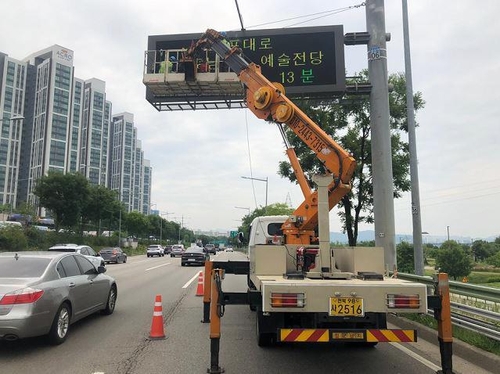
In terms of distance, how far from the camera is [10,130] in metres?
97.8

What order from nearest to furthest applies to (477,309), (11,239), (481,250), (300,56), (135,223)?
(477,309)
(300,56)
(11,239)
(135,223)
(481,250)

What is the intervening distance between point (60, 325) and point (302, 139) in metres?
5.89

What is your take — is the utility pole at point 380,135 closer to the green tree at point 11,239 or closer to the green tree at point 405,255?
the green tree at point 405,255

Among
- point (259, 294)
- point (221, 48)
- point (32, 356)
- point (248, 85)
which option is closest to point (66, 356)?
point (32, 356)

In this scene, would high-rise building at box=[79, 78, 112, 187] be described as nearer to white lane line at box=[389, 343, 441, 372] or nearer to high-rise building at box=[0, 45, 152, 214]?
high-rise building at box=[0, 45, 152, 214]

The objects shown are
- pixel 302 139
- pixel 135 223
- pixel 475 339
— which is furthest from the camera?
pixel 135 223

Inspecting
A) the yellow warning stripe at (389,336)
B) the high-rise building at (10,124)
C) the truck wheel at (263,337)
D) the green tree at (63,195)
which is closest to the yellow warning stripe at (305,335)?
the yellow warning stripe at (389,336)

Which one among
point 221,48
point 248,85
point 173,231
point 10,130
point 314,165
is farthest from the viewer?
Result: point 173,231

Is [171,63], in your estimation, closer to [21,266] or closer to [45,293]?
[21,266]

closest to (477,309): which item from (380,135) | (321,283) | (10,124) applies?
(321,283)

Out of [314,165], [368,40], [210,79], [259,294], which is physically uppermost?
[368,40]

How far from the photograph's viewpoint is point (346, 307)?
197 inches

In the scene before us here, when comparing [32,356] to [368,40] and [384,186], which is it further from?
[368,40]

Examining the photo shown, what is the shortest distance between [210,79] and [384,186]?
6.26 m
